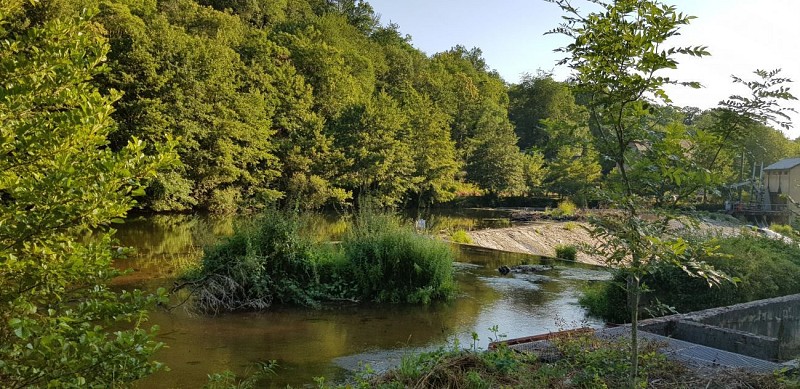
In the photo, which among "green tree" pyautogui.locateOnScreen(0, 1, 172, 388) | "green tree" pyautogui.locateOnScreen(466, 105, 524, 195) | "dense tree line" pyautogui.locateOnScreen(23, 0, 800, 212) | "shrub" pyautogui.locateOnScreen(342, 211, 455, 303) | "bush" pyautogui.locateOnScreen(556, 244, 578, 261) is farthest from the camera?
"green tree" pyautogui.locateOnScreen(466, 105, 524, 195)

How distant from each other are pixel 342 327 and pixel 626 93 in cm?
680

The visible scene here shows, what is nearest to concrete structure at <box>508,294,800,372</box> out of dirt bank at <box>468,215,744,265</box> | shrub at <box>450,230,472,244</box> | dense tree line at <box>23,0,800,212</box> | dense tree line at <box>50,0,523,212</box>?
dense tree line at <box>23,0,800,212</box>

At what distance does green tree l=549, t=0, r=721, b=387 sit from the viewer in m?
3.30

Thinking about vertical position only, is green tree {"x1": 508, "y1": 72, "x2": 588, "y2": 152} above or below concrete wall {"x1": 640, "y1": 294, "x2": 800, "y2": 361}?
above

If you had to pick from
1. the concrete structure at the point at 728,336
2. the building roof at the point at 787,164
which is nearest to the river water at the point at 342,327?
the concrete structure at the point at 728,336

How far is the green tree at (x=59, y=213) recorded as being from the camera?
7.72ft

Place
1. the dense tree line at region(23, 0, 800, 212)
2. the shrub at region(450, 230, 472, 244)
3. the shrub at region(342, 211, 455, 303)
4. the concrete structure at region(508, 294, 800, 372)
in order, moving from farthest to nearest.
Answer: the dense tree line at region(23, 0, 800, 212) < the shrub at region(450, 230, 472, 244) < the shrub at region(342, 211, 455, 303) < the concrete structure at region(508, 294, 800, 372)

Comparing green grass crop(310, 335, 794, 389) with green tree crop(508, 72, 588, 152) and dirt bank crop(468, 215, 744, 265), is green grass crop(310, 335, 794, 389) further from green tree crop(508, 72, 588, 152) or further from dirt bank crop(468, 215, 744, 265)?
green tree crop(508, 72, 588, 152)

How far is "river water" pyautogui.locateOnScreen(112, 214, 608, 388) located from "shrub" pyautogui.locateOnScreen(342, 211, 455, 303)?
1.29 feet

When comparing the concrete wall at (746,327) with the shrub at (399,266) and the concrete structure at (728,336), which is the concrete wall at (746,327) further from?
the shrub at (399,266)

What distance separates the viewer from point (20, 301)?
94.1 inches

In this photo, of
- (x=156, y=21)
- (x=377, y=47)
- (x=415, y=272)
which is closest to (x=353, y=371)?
(x=415, y=272)

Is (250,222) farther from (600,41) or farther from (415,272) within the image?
(600,41)

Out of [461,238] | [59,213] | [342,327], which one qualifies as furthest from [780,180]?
[59,213]
